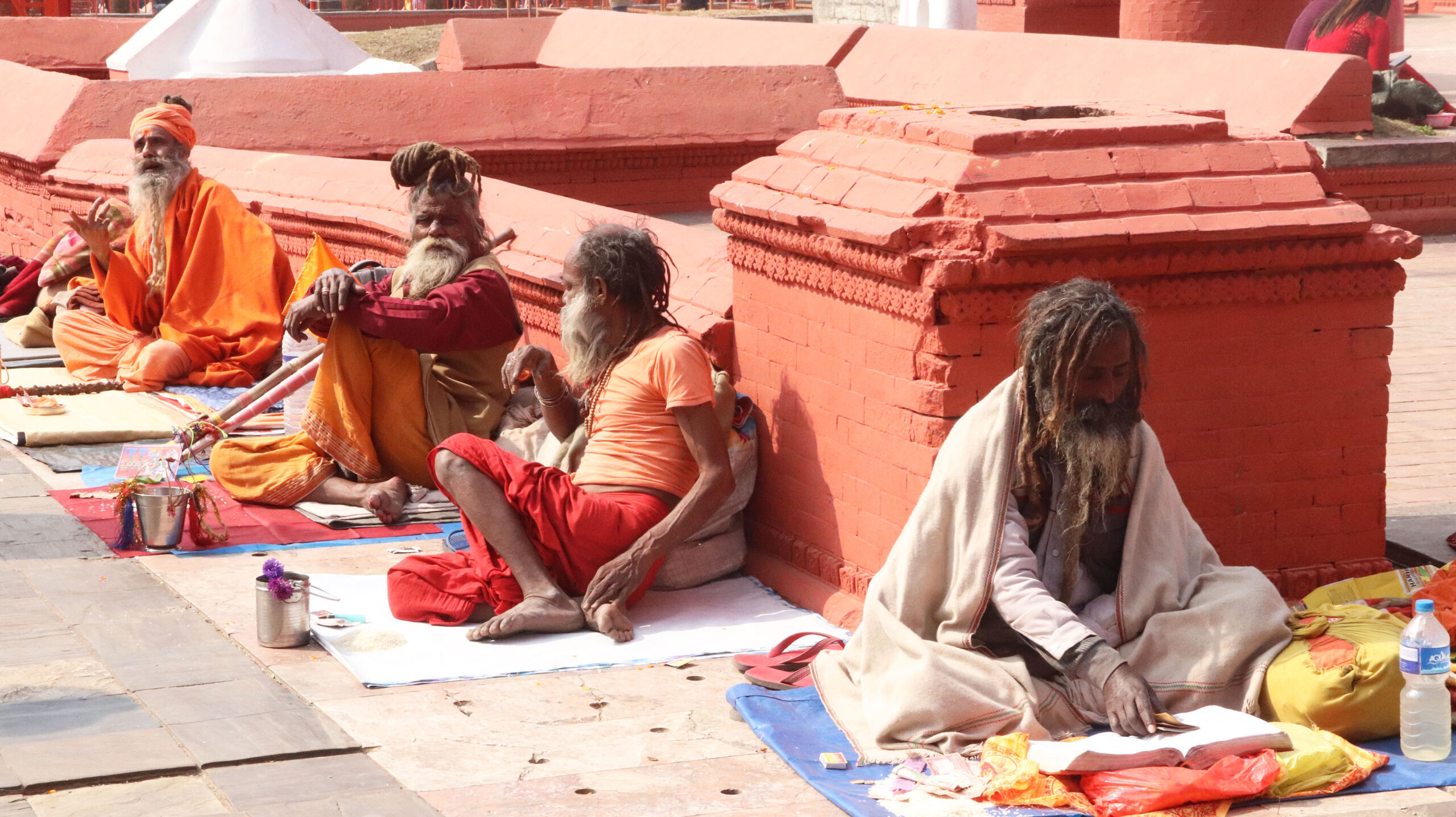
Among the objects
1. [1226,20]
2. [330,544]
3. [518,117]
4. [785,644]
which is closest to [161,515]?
[330,544]

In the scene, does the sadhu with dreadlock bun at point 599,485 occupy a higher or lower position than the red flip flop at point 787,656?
higher

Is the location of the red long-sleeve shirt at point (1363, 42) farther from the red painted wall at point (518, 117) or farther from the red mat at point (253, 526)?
the red mat at point (253, 526)

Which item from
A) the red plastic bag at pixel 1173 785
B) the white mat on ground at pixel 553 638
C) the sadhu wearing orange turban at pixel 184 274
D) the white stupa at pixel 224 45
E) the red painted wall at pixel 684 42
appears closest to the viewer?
the red plastic bag at pixel 1173 785

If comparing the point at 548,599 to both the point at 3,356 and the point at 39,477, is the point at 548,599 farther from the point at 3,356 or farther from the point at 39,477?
the point at 3,356

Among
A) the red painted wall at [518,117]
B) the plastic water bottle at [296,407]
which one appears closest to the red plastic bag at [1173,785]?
the plastic water bottle at [296,407]

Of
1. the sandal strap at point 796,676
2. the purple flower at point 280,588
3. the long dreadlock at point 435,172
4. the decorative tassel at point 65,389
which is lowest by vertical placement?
the sandal strap at point 796,676

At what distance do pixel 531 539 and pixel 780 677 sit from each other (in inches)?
38.0

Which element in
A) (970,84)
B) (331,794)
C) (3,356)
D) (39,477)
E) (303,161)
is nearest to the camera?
(331,794)

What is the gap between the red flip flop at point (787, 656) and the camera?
4883mm

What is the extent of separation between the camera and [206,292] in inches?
341

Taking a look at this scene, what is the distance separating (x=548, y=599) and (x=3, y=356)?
5.49 metres

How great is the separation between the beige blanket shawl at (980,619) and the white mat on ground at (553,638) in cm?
90

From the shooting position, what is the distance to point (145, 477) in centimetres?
614

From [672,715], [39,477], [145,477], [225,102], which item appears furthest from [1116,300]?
[225,102]
